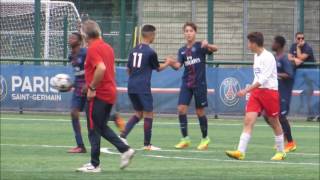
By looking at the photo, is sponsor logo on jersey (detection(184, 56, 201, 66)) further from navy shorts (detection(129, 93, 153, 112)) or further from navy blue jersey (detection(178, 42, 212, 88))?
navy shorts (detection(129, 93, 153, 112))

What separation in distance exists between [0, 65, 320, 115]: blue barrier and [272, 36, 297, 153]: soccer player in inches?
303

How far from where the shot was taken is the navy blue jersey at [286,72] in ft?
55.2

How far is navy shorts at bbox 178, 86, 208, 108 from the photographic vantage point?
17.1 metres

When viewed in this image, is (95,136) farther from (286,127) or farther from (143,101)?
(286,127)

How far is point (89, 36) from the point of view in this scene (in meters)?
12.9

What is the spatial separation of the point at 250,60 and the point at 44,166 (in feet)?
47.3

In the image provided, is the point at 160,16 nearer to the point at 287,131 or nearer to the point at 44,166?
the point at 287,131

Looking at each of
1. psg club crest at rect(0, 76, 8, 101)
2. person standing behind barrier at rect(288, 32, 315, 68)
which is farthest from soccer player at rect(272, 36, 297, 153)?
psg club crest at rect(0, 76, 8, 101)

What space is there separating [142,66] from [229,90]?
9.13 metres

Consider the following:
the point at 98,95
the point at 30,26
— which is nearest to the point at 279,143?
the point at 98,95

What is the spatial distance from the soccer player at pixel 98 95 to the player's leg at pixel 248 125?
80.0 inches

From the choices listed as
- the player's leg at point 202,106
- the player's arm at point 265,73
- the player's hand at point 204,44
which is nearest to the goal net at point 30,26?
the player's leg at point 202,106

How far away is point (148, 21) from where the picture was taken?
27656mm

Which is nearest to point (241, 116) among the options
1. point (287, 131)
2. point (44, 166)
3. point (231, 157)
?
point (287, 131)
